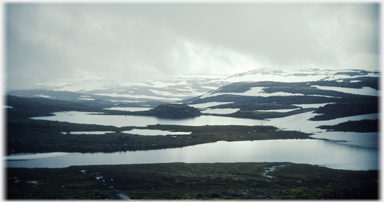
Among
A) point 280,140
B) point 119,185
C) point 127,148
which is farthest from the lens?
point 280,140

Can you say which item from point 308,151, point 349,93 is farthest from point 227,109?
point 308,151

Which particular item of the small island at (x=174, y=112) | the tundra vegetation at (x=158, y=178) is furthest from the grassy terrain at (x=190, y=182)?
the small island at (x=174, y=112)

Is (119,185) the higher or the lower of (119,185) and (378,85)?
the lower

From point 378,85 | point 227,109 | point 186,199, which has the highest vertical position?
point 378,85

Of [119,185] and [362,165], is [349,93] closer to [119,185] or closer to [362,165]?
[362,165]

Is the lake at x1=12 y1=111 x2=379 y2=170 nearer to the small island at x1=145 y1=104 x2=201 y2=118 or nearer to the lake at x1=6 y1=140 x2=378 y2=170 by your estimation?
the lake at x1=6 y1=140 x2=378 y2=170

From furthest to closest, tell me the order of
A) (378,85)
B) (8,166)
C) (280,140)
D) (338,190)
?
(378,85) < (280,140) < (8,166) < (338,190)

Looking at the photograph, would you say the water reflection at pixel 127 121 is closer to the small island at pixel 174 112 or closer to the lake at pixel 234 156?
the small island at pixel 174 112
